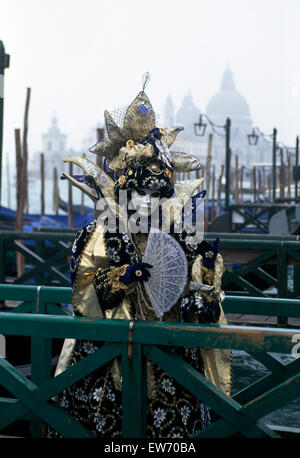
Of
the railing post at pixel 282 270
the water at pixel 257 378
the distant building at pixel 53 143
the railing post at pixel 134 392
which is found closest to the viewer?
the railing post at pixel 134 392

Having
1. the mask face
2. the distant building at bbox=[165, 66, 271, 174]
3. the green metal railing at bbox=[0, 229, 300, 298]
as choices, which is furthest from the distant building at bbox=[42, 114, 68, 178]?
the mask face

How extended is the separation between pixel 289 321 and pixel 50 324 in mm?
3601

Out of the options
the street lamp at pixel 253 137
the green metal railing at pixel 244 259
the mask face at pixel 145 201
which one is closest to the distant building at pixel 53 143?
the street lamp at pixel 253 137

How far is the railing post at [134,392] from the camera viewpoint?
2158 millimetres

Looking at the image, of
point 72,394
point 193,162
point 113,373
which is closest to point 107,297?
point 113,373

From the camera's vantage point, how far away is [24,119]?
10.9 metres

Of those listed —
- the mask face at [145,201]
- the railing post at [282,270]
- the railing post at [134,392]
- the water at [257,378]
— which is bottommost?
the water at [257,378]

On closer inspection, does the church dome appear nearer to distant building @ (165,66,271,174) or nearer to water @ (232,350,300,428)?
distant building @ (165,66,271,174)

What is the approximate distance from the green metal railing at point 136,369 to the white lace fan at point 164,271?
0.75 ft

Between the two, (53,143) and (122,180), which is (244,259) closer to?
(122,180)

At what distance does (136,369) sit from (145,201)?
709 mm

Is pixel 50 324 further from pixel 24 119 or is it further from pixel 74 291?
pixel 24 119

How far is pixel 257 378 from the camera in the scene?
4457 mm

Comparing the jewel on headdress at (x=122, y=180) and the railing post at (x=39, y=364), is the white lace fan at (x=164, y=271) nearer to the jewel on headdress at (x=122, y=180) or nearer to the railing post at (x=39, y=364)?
the jewel on headdress at (x=122, y=180)
